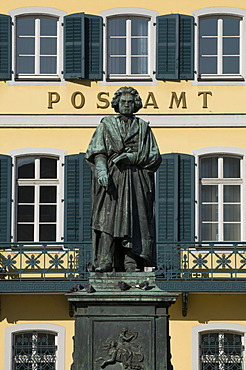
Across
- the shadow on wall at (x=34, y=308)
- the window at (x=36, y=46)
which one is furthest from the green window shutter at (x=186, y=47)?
the shadow on wall at (x=34, y=308)

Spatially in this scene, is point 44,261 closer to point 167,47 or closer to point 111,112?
point 111,112

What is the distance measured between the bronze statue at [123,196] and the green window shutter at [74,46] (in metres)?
16.4

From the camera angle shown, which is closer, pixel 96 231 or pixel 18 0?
pixel 96 231

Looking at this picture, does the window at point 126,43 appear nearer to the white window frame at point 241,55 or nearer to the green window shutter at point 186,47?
the green window shutter at point 186,47

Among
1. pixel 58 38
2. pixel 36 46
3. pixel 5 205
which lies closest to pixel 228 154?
pixel 58 38

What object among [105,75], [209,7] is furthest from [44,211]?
[209,7]

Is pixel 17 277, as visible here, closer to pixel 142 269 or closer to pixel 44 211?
pixel 44 211

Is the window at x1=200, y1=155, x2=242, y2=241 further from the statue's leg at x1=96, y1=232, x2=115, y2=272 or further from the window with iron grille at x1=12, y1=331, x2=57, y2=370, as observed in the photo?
the statue's leg at x1=96, y1=232, x2=115, y2=272

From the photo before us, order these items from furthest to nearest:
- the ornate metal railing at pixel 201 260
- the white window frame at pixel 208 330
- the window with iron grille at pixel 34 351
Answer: the white window frame at pixel 208 330 < the window with iron grille at pixel 34 351 < the ornate metal railing at pixel 201 260

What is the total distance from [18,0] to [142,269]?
57.5 feet

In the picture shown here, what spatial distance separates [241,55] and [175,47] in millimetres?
1339

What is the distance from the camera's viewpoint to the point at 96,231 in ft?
53.2

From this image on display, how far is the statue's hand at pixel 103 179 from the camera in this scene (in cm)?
1602

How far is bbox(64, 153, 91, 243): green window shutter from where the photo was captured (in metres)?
32.3
